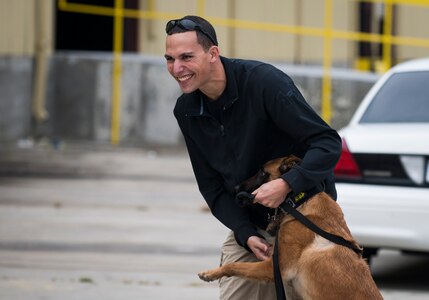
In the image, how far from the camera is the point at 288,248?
14.2ft

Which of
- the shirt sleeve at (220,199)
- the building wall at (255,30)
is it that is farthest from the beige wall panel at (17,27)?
the shirt sleeve at (220,199)

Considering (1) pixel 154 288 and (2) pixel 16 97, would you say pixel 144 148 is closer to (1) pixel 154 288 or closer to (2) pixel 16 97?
(2) pixel 16 97

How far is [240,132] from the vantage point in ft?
14.8

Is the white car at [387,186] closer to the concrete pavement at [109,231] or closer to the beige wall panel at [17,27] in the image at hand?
the concrete pavement at [109,231]

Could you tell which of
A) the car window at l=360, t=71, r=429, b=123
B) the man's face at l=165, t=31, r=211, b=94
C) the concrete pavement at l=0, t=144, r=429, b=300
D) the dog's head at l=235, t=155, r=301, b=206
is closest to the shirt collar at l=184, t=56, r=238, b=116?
the man's face at l=165, t=31, r=211, b=94

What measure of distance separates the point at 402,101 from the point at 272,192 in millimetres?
4319

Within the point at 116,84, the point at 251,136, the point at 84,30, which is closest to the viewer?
the point at 251,136

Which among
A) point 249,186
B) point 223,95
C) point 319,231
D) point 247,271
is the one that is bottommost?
point 247,271

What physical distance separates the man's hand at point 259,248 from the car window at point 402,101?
378 cm

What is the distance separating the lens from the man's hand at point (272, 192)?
14.2 feet

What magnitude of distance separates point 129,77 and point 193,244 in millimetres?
7679

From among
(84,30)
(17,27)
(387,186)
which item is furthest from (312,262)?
(84,30)

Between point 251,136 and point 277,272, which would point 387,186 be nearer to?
point 251,136

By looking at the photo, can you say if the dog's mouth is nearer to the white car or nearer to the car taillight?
the white car
